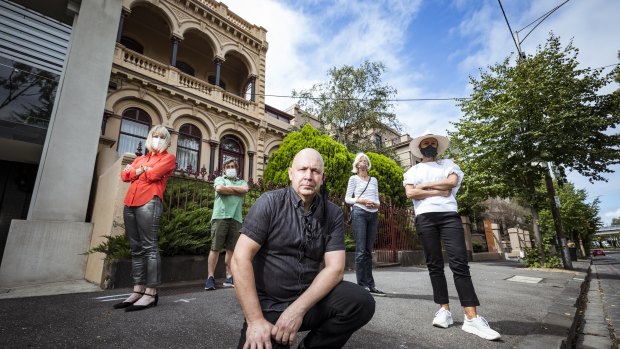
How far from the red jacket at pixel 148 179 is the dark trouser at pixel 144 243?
0.08 meters

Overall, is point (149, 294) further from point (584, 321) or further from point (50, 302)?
point (584, 321)

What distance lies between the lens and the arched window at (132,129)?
35.7ft

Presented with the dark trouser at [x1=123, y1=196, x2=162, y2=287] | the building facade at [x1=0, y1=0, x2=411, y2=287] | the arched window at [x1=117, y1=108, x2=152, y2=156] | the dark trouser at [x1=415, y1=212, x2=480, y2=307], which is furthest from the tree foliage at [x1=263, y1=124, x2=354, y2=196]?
the dark trouser at [x1=415, y1=212, x2=480, y2=307]

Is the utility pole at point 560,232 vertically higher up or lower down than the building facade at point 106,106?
lower down

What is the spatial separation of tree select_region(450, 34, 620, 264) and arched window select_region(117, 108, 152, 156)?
12690 millimetres

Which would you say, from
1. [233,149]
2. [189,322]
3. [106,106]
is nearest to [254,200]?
[189,322]

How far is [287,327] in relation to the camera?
135 cm

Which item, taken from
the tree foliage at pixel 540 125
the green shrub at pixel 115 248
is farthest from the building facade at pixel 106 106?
the tree foliage at pixel 540 125

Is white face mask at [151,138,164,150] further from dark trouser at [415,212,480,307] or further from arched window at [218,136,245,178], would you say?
arched window at [218,136,245,178]

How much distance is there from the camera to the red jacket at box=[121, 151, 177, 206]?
3.17m

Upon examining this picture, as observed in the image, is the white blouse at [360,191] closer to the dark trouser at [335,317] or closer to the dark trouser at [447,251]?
the dark trouser at [447,251]

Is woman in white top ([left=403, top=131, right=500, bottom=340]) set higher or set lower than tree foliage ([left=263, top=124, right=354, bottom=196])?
lower

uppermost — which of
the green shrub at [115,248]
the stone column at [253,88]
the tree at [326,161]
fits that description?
the stone column at [253,88]

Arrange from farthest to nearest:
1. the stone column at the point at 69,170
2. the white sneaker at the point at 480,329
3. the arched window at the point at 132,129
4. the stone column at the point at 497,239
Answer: the stone column at the point at 497,239 < the arched window at the point at 132,129 < the stone column at the point at 69,170 < the white sneaker at the point at 480,329
